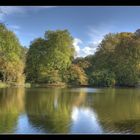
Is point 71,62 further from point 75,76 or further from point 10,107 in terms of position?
point 10,107

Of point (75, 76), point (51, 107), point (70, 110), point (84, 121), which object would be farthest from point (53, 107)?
point (84, 121)

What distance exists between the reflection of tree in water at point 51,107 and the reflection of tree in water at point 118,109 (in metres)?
0.47

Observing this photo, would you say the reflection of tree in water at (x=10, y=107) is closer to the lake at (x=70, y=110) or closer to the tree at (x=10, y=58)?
the lake at (x=70, y=110)

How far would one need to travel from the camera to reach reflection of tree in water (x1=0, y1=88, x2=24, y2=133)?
17.3 ft

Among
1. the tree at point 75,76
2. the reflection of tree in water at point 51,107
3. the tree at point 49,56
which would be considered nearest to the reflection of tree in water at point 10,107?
the reflection of tree in water at point 51,107

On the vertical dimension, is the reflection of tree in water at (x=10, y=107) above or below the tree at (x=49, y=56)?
below

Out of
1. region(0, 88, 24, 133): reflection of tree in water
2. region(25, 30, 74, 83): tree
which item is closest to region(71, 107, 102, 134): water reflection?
region(25, 30, 74, 83): tree

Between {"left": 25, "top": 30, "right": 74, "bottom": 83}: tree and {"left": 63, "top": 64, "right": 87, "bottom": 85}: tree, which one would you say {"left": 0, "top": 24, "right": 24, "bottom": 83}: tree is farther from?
{"left": 63, "top": 64, "right": 87, "bottom": 85}: tree

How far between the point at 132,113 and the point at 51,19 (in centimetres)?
222

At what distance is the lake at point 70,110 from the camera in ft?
17.2

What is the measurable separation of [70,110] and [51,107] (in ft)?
1.38

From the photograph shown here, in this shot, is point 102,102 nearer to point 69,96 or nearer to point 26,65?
point 69,96

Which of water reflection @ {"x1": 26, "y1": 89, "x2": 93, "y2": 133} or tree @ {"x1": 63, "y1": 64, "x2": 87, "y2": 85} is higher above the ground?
tree @ {"x1": 63, "y1": 64, "x2": 87, "y2": 85}

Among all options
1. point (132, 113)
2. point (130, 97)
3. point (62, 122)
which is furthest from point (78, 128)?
point (130, 97)
